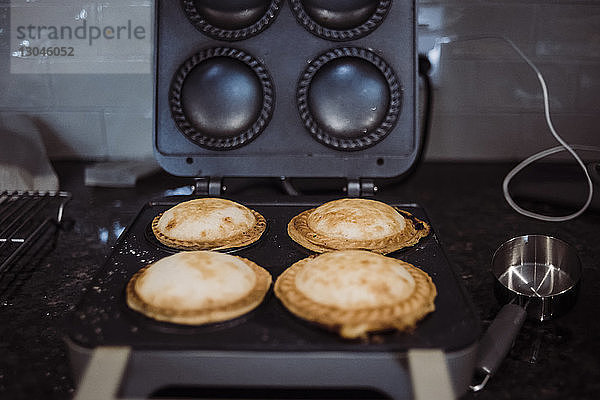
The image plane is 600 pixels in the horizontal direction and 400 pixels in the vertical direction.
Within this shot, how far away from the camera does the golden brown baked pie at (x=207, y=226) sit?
0.96m

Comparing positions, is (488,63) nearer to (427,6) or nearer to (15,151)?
(427,6)

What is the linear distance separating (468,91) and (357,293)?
102cm

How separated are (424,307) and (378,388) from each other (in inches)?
5.4

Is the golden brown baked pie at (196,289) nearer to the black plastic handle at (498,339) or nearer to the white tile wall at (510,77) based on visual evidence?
the black plastic handle at (498,339)

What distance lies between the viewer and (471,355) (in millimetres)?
666

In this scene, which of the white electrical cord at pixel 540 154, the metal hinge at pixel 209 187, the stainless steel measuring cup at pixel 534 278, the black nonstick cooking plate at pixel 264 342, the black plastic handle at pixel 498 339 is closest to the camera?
the black nonstick cooking plate at pixel 264 342

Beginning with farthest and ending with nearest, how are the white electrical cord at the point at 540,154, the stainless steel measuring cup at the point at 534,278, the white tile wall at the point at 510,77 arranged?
the white tile wall at the point at 510,77
the white electrical cord at the point at 540,154
the stainless steel measuring cup at the point at 534,278

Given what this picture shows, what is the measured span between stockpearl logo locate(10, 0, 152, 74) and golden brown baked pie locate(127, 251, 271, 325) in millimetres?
919

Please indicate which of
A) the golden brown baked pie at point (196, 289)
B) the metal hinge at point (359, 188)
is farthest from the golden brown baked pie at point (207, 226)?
the metal hinge at point (359, 188)

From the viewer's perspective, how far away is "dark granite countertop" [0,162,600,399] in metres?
0.79

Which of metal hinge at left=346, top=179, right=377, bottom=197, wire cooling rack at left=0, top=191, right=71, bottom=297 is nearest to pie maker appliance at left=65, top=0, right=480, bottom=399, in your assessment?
metal hinge at left=346, top=179, right=377, bottom=197

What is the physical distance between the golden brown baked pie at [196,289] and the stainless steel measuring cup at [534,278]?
37 centimetres

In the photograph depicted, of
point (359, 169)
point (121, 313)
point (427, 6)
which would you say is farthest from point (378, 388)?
point (427, 6)

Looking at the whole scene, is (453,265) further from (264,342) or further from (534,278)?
(264,342)
